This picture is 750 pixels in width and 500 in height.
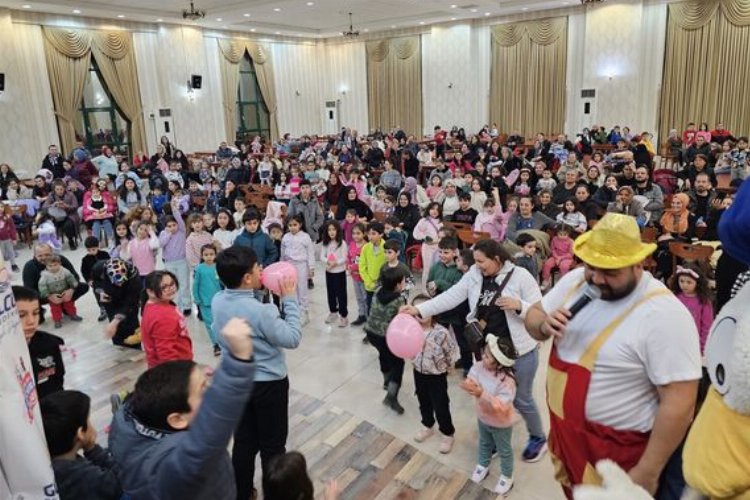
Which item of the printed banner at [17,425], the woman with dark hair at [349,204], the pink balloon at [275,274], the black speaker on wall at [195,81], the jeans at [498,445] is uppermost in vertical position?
the black speaker on wall at [195,81]

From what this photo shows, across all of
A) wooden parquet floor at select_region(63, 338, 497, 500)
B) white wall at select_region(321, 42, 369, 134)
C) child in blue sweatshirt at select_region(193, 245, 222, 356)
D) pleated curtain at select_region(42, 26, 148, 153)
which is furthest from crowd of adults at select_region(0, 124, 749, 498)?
white wall at select_region(321, 42, 369, 134)

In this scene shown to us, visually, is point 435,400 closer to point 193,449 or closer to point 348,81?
point 193,449

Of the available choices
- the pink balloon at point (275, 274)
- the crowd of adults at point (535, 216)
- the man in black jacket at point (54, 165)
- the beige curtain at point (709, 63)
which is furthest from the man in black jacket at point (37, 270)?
the beige curtain at point (709, 63)

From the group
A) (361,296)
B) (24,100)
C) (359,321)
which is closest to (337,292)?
(361,296)

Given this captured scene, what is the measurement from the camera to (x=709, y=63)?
15.0m

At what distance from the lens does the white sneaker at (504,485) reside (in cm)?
322


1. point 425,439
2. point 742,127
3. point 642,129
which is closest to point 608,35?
point 642,129

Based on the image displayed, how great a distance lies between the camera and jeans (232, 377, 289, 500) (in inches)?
106

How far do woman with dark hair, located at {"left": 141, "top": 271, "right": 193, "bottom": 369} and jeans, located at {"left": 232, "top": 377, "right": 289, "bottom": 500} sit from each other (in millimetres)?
1032

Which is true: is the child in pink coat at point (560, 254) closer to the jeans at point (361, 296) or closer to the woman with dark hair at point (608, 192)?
the woman with dark hair at point (608, 192)

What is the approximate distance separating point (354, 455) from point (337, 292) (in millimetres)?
2443

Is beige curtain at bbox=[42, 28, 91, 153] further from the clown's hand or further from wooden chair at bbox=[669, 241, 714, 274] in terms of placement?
the clown's hand

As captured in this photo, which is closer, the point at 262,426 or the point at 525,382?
the point at 262,426

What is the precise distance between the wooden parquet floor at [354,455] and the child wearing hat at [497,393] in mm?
234
